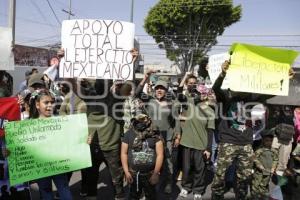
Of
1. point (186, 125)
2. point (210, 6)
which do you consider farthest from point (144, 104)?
point (210, 6)

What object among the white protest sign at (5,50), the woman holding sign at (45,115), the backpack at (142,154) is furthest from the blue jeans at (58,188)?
the white protest sign at (5,50)

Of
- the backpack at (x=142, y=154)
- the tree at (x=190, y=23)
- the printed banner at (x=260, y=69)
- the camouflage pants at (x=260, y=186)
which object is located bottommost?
the camouflage pants at (x=260, y=186)

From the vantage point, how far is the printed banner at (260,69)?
15.2 ft

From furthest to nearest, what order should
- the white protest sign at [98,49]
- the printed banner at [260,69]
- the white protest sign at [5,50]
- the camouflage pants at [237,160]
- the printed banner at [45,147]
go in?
the white protest sign at [5,50] → the camouflage pants at [237,160] → the white protest sign at [98,49] → the printed banner at [260,69] → the printed banner at [45,147]

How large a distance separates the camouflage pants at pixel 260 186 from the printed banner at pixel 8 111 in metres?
3.29

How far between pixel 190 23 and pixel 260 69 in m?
28.6

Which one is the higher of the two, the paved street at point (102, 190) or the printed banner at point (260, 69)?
the printed banner at point (260, 69)

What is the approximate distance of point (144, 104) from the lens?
5.99 metres

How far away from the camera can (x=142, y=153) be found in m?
4.53

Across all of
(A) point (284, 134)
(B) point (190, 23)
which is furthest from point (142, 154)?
(B) point (190, 23)

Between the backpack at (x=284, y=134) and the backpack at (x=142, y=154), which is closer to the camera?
the backpack at (x=142, y=154)

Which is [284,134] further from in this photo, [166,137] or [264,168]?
[166,137]

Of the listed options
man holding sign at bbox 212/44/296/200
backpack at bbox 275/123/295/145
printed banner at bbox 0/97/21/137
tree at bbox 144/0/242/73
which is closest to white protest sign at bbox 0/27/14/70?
printed banner at bbox 0/97/21/137

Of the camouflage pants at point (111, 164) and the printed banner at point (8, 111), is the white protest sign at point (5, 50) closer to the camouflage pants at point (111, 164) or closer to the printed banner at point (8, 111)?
the printed banner at point (8, 111)
